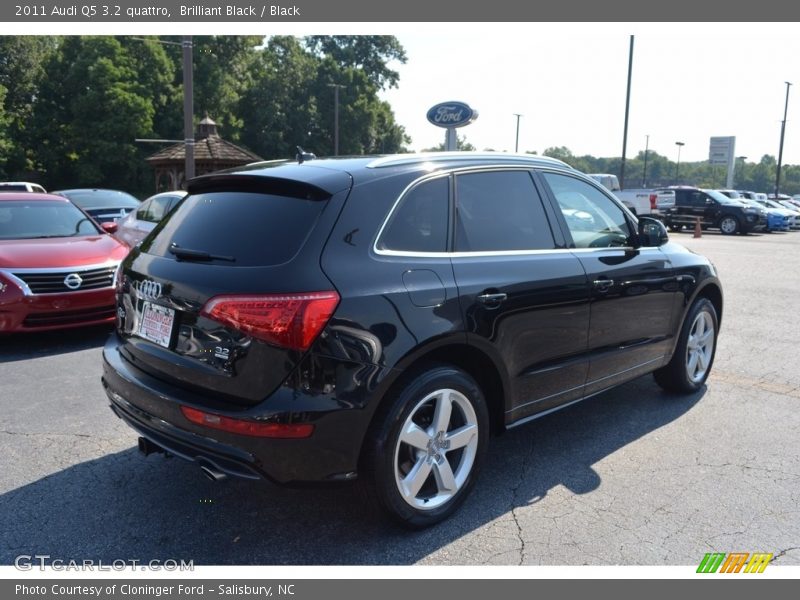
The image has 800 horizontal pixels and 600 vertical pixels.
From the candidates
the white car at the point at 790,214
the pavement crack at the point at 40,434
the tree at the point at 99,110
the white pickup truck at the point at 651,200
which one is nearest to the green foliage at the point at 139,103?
the tree at the point at 99,110

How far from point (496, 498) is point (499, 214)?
5.03 feet

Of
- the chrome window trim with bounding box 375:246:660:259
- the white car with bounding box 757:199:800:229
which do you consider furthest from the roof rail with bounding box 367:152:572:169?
the white car with bounding box 757:199:800:229

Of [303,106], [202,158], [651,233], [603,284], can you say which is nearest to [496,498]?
[603,284]

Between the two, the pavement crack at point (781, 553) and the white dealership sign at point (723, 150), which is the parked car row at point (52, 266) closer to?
the pavement crack at point (781, 553)

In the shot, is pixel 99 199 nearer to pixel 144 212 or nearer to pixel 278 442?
pixel 144 212

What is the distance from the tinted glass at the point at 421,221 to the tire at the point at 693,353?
2.61 meters

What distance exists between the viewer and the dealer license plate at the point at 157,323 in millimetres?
3016

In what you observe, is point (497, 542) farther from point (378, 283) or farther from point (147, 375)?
point (147, 375)

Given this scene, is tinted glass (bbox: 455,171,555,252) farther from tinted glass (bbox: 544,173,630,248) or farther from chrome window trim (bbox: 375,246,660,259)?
tinted glass (bbox: 544,173,630,248)

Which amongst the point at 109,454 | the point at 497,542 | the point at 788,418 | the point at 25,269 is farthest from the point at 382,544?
the point at 25,269

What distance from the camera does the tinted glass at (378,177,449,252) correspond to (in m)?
3.07

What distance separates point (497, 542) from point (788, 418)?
2.88m

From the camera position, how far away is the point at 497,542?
3066mm

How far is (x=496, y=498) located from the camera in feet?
11.5
